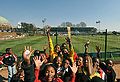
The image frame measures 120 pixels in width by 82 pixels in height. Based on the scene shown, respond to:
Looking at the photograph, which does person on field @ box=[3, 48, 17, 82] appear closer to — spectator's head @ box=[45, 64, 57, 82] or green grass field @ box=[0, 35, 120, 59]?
spectator's head @ box=[45, 64, 57, 82]

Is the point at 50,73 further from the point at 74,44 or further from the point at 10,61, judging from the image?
the point at 74,44

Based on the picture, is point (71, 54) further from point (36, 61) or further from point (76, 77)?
point (36, 61)

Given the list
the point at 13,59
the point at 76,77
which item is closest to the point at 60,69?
the point at 76,77

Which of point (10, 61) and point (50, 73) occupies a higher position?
point (50, 73)

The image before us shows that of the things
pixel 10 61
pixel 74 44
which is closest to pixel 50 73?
pixel 10 61

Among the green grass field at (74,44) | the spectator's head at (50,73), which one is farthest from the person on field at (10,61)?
the green grass field at (74,44)

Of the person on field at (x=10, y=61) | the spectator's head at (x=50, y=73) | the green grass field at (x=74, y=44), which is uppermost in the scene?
the spectator's head at (x=50, y=73)

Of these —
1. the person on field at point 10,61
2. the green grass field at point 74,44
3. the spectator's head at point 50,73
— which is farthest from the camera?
the green grass field at point 74,44

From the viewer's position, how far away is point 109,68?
7809 mm

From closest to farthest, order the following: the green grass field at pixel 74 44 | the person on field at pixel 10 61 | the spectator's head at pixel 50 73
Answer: the spectator's head at pixel 50 73, the person on field at pixel 10 61, the green grass field at pixel 74 44

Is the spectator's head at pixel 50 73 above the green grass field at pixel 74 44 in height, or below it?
above

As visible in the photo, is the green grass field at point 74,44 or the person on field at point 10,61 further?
the green grass field at point 74,44

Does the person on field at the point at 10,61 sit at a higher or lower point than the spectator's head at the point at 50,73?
lower

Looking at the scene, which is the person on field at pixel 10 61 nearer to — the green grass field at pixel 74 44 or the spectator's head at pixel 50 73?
the spectator's head at pixel 50 73
